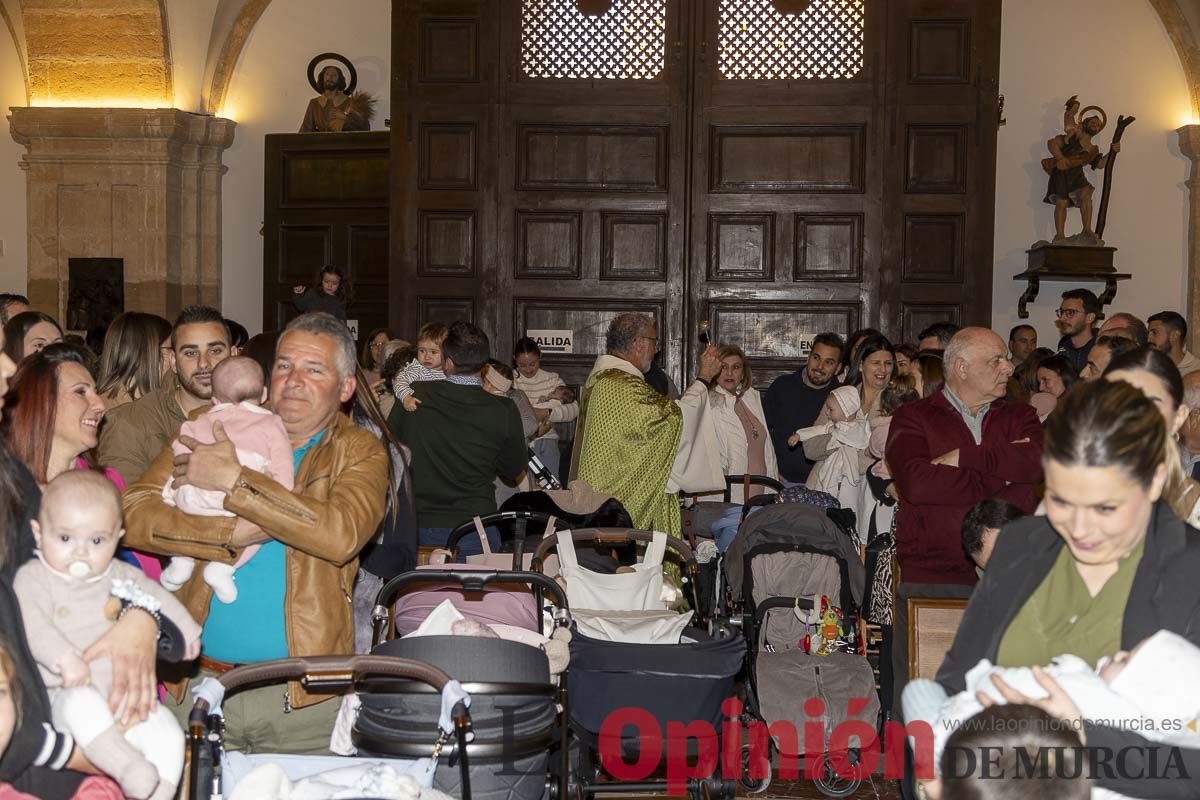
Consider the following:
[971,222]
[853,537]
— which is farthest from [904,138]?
[853,537]

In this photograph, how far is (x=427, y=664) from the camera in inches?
108

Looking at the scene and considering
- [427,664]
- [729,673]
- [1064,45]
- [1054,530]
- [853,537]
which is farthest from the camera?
[1064,45]

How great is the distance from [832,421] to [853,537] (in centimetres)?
99

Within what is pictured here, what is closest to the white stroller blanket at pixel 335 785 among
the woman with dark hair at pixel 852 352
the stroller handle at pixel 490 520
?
the stroller handle at pixel 490 520

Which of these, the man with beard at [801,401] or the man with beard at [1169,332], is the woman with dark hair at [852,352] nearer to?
the man with beard at [801,401]

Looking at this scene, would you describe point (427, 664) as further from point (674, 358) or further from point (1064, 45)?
point (1064, 45)

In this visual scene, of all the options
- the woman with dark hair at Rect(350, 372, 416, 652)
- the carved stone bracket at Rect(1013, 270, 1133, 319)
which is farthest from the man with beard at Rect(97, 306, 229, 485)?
the carved stone bracket at Rect(1013, 270, 1133, 319)

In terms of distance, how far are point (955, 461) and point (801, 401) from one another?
10.6ft

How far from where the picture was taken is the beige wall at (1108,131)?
11859 mm

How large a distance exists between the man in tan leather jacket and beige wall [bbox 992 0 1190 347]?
31.9 feet

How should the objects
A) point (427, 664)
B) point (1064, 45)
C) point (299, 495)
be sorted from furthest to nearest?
point (1064, 45) → point (299, 495) → point (427, 664)

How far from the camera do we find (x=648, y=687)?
388cm

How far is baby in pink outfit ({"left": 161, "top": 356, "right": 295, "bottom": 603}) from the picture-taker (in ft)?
10.0

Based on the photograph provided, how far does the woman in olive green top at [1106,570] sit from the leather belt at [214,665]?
178cm
